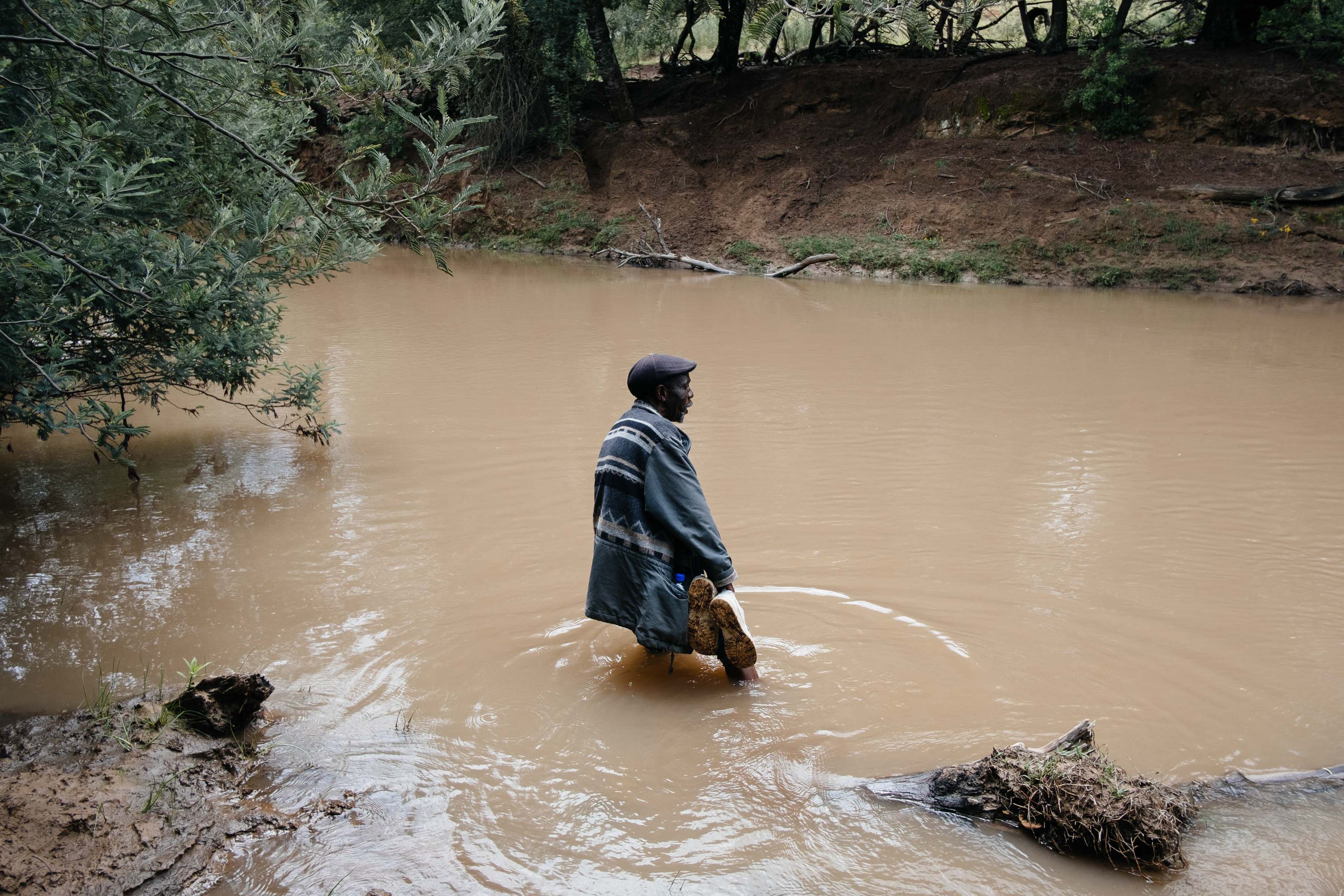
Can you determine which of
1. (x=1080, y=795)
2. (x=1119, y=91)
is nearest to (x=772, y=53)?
(x=1119, y=91)

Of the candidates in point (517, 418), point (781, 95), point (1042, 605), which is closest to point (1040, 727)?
point (1042, 605)

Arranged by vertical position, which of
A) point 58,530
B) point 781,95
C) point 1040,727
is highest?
point 781,95

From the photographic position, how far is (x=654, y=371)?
3969 mm

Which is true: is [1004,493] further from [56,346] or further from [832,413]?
[56,346]

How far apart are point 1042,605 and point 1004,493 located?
1794 mm

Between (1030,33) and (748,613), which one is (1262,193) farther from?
(748,613)

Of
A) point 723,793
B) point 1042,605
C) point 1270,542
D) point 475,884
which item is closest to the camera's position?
point 475,884

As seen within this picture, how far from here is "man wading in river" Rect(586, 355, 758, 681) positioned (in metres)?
3.89

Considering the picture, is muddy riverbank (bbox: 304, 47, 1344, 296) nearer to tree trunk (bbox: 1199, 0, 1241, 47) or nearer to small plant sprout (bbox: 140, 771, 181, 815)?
tree trunk (bbox: 1199, 0, 1241, 47)

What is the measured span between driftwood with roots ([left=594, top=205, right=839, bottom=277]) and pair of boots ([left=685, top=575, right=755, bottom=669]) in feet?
47.9

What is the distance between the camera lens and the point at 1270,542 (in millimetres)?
5801

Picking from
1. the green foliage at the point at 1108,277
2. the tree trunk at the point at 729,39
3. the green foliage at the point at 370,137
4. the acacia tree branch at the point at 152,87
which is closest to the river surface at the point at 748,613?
the acacia tree branch at the point at 152,87

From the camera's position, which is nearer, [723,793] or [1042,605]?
[723,793]

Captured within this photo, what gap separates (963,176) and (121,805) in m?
18.6
